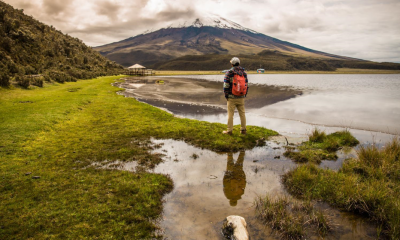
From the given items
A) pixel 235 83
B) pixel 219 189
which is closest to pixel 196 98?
pixel 235 83

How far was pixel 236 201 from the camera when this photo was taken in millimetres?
5098

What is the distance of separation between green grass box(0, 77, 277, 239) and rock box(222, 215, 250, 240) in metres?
1.32

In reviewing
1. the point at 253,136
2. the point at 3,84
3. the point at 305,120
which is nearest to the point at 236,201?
the point at 253,136

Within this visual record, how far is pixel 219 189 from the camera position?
561 cm

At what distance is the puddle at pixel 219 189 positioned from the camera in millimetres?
4164

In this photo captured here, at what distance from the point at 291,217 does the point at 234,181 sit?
1.95 metres

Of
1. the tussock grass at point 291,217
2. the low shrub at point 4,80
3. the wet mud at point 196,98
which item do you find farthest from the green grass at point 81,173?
the low shrub at point 4,80

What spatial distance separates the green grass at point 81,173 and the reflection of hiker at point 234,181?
58.0 inches

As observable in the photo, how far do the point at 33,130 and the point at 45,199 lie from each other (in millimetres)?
5903

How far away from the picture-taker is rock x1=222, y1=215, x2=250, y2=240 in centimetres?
382

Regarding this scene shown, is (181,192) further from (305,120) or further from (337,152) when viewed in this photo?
(305,120)

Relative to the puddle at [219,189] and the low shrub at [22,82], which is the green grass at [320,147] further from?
the low shrub at [22,82]

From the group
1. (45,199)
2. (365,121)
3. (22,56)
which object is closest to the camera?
(45,199)

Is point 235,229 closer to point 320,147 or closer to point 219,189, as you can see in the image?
point 219,189
